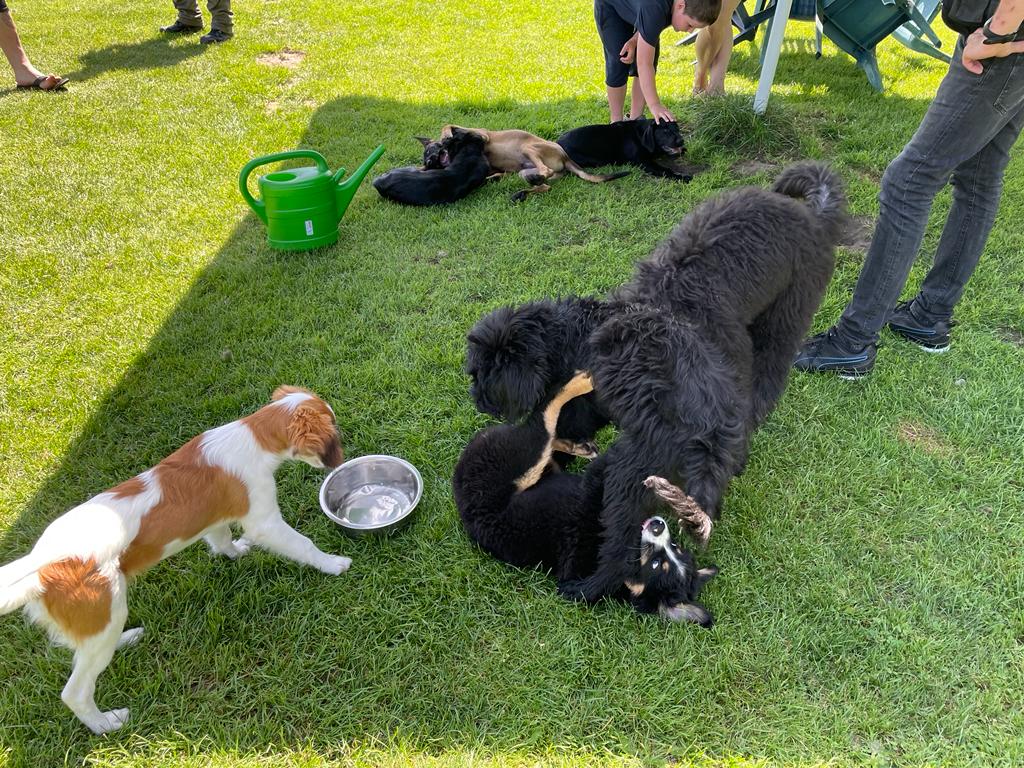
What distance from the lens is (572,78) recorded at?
7148mm

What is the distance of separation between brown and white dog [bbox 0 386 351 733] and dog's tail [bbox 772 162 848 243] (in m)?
2.11

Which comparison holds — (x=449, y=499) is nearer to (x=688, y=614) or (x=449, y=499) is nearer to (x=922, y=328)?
(x=688, y=614)

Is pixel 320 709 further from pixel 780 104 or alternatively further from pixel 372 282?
pixel 780 104

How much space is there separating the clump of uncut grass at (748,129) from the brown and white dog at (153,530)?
4.43 meters

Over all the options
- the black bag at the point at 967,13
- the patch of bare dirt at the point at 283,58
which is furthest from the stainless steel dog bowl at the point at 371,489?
the patch of bare dirt at the point at 283,58

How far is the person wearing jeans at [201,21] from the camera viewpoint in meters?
8.18

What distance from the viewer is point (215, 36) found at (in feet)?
26.8

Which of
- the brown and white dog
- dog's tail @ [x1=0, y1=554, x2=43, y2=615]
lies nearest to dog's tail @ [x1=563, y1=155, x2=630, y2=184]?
the brown and white dog

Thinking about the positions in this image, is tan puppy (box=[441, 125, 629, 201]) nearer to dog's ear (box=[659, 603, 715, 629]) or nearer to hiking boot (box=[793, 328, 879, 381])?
hiking boot (box=[793, 328, 879, 381])

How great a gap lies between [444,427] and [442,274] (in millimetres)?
1365

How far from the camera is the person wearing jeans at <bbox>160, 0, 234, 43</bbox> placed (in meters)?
8.18

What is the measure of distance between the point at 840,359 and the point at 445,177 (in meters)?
2.97

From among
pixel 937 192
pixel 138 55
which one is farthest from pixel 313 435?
pixel 138 55

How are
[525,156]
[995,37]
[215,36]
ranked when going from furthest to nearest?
[215,36]
[525,156]
[995,37]
